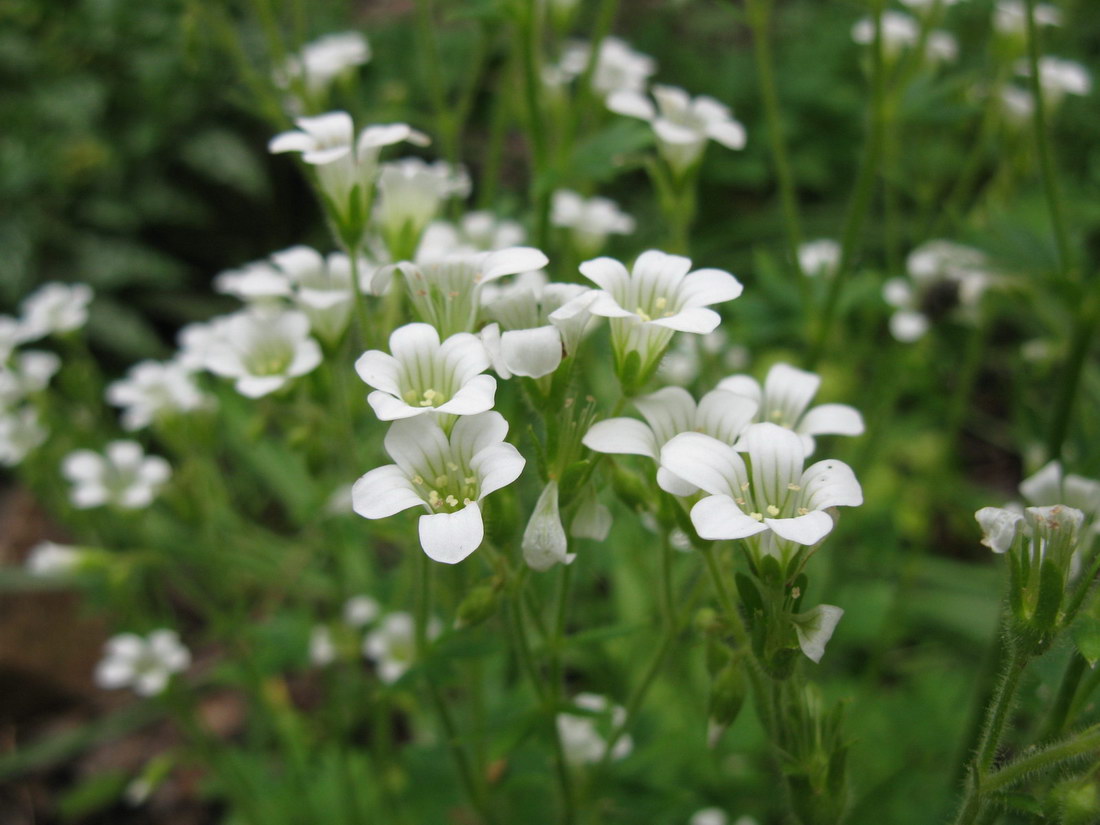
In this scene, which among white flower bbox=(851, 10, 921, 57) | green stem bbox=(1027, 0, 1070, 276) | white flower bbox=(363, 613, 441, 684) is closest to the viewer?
green stem bbox=(1027, 0, 1070, 276)

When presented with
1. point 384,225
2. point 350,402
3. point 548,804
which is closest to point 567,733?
point 548,804

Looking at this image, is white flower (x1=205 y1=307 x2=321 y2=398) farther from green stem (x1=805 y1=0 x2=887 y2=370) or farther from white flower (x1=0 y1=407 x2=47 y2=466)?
green stem (x1=805 y1=0 x2=887 y2=370)

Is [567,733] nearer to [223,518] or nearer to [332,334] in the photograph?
[332,334]

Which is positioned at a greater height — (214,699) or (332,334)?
(332,334)

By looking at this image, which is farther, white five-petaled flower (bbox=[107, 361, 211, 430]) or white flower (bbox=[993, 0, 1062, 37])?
white flower (bbox=[993, 0, 1062, 37])

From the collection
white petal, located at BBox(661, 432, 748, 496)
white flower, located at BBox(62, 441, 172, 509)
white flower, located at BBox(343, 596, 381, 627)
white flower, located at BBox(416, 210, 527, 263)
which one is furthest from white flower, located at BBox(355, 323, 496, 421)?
white flower, located at BBox(343, 596, 381, 627)

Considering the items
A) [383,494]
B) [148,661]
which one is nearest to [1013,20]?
[383,494]

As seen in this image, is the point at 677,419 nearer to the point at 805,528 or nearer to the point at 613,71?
the point at 805,528
